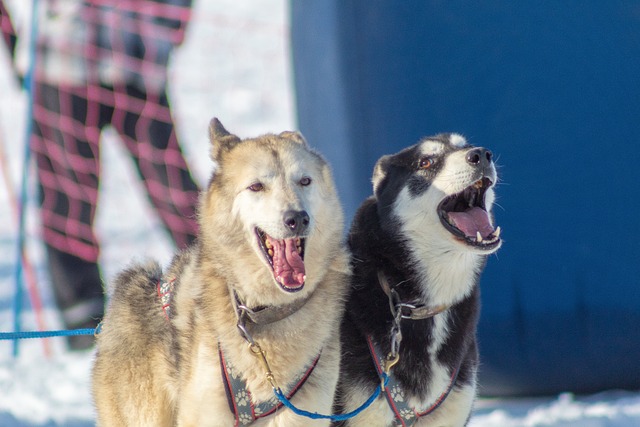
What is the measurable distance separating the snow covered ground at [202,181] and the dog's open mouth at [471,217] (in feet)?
3.61

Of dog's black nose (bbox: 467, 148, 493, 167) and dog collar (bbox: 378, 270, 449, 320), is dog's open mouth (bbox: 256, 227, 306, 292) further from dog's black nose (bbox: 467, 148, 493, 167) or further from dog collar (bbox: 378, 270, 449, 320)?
dog's black nose (bbox: 467, 148, 493, 167)

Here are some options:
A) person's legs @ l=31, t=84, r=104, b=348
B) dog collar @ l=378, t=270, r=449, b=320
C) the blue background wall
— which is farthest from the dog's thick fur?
person's legs @ l=31, t=84, r=104, b=348

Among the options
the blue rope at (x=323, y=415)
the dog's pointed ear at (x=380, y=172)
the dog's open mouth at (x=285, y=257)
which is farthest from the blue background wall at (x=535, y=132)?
the dog's open mouth at (x=285, y=257)

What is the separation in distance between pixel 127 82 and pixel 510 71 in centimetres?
282

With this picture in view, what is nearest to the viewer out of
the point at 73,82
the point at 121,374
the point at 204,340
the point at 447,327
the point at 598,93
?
the point at 204,340

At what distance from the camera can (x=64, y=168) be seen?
221 inches

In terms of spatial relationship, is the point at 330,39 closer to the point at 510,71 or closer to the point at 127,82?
the point at 510,71

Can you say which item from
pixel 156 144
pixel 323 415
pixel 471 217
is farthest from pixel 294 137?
pixel 156 144

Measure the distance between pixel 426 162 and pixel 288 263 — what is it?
2.44 feet

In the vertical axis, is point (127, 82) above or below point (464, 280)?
above

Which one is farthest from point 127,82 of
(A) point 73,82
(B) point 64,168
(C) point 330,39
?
(C) point 330,39

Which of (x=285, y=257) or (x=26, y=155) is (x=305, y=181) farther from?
(x=26, y=155)

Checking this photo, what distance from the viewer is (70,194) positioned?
5609 mm

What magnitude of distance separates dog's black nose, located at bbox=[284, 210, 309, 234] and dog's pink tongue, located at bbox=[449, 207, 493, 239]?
68cm
